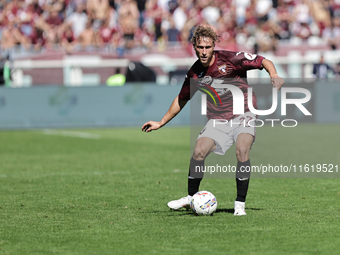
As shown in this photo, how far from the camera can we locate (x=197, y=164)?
5910 millimetres

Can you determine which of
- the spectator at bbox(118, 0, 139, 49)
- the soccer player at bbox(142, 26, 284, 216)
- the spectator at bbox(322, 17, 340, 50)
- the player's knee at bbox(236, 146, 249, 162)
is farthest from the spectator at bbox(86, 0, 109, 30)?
the player's knee at bbox(236, 146, 249, 162)

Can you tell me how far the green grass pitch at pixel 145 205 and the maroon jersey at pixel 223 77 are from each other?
1093mm

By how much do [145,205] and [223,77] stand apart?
5.55 feet

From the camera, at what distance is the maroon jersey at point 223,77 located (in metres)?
5.86

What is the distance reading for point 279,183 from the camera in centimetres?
803

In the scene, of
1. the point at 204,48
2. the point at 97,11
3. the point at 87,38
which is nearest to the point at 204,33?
the point at 204,48

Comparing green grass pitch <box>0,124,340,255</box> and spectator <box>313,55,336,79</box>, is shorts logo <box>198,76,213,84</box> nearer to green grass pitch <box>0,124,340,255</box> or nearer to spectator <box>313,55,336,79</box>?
green grass pitch <box>0,124,340,255</box>

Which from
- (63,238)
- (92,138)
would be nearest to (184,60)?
(92,138)

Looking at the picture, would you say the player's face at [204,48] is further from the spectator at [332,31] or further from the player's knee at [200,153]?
the spectator at [332,31]

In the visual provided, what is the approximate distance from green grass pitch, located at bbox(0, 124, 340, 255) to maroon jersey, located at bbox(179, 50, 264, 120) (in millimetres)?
1093

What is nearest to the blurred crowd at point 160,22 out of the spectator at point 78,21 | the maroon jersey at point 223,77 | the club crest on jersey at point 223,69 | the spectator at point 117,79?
the spectator at point 78,21

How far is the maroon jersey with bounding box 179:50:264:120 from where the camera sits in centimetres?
586

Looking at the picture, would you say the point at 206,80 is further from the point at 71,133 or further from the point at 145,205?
the point at 71,133

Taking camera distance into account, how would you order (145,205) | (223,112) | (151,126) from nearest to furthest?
(223,112) < (151,126) < (145,205)
